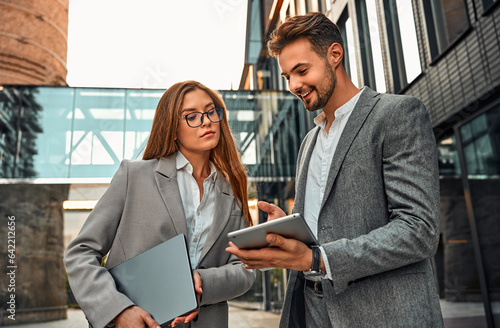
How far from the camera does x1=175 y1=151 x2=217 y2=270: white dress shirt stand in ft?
5.78

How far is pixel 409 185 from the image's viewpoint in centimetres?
131

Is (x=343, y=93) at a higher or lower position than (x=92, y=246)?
higher

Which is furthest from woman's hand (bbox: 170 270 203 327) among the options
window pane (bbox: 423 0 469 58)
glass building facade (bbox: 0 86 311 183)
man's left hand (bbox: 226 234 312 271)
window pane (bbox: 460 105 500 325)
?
glass building facade (bbox: 0 86 311 183)

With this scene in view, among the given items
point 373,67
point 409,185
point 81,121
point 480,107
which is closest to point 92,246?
point 409,185

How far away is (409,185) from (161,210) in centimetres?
93

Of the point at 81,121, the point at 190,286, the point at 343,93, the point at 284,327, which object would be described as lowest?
the point at 284,327

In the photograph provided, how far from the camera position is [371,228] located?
4.66ft

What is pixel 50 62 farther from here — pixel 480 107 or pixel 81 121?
pixel 480 107

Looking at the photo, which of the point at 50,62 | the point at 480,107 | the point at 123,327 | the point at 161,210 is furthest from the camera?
the point at 50,62

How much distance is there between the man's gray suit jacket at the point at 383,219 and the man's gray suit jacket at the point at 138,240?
44 centimetres

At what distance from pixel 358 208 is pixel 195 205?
28.5 inches

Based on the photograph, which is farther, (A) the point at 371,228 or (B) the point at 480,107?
(B) the point at 480,107

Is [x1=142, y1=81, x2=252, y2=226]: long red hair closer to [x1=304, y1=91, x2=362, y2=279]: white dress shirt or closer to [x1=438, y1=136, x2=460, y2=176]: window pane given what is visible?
[x1=304, y1=91, x2=362, y2=279]: white dress shirt

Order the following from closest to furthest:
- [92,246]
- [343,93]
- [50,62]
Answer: [92,246]
[343,93]
[50,62]
